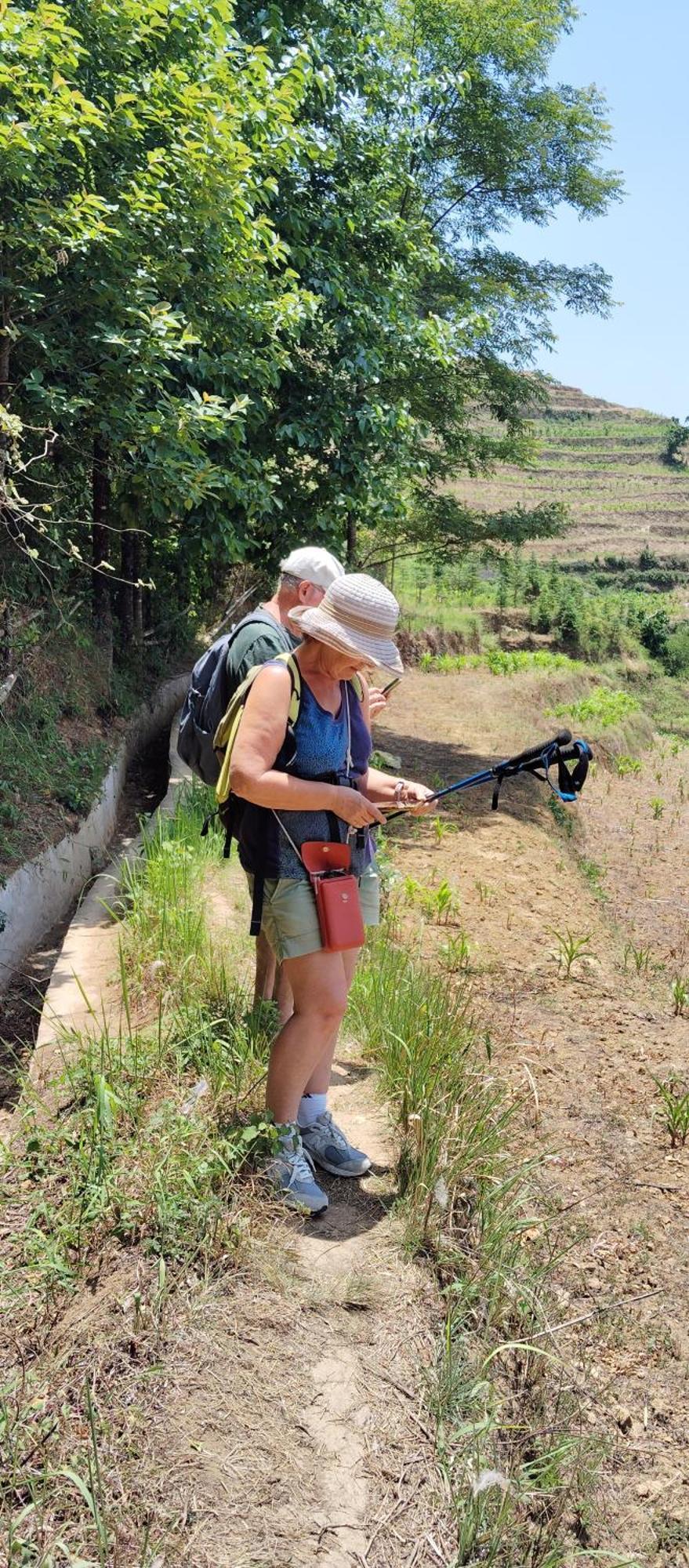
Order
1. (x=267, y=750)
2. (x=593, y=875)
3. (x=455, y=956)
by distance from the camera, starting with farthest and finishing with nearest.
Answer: (x=593, y=875) → (x=455, y=956) → (x=267, y=750)

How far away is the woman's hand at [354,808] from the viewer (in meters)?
2.86

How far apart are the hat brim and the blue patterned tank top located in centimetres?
17

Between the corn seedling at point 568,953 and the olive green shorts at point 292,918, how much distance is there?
350cm

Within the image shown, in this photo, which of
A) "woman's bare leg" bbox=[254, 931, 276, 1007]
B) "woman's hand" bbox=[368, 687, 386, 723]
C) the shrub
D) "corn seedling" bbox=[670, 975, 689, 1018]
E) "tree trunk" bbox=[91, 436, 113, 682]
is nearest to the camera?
"woman's hand" bbox=[368, 687, 386, 723]

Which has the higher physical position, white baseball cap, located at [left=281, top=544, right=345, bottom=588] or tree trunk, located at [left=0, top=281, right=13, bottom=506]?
tree trunk, located at [left=0, top=281, right=13, bottom=506]

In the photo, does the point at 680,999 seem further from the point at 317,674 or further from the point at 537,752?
the point at 317,674

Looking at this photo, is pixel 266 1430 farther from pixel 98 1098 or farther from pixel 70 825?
pixel 70 825

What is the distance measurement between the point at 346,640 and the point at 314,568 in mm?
836

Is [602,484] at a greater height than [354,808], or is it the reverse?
[354,808]

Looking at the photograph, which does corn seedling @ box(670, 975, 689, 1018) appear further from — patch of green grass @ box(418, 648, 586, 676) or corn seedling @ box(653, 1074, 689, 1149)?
patch of green grass @ box(418, 648, 586, 676)

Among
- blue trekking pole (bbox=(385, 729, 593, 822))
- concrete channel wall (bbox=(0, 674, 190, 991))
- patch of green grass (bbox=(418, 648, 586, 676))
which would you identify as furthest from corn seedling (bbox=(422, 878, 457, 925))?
patch of green grass (bbox=(418, 648, 586, 676))

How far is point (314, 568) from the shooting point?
3.55 m

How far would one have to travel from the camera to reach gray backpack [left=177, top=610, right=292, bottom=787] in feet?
12.2

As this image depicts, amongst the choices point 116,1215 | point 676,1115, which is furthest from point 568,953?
point 116,1215
